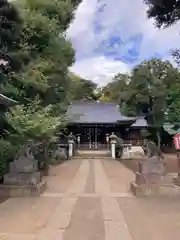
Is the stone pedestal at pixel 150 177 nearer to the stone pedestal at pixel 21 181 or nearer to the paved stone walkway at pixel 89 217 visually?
the paved stone walkway at pixel 89 217

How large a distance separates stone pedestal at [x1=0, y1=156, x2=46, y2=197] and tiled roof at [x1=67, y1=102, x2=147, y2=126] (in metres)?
28.3

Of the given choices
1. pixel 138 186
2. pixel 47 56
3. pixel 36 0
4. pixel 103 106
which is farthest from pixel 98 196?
pixel 103 106

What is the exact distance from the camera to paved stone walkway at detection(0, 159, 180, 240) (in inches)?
255

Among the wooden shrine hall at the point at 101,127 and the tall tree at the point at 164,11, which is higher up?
the wooden shrine hall at the point at 101,127

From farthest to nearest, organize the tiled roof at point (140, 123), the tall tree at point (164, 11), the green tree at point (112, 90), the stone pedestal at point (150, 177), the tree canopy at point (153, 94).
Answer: the green tree at point (112, 90) < the tiled roof at point (140, 123) < the tree canopy at point (153, 94) < the stone pedestal at point (150, 177) < the tall tree at point (164, 11)

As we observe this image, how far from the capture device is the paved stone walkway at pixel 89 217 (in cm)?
648

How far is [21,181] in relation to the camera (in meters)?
11.4

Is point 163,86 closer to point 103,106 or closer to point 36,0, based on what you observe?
point 103,106

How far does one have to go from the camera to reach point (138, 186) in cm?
1160

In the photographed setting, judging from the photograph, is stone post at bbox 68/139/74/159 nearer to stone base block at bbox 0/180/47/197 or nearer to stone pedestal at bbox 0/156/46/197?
stone pedestal at bbox 0/156/46/197

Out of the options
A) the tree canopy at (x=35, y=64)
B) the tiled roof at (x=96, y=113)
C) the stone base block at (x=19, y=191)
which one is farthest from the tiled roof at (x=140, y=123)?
the stone base block at (x=19, y=191)

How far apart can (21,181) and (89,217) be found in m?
3.95

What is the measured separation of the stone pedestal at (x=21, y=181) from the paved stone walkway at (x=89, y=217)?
1.47 feet

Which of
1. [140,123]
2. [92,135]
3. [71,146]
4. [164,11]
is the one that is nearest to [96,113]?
[92,135]
